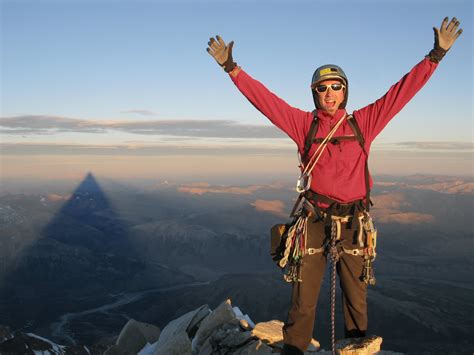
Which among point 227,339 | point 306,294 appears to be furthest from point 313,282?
point 227,339

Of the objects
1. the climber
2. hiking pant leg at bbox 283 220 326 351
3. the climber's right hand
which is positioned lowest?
hiking pant leg at bbox 283 220 326 351

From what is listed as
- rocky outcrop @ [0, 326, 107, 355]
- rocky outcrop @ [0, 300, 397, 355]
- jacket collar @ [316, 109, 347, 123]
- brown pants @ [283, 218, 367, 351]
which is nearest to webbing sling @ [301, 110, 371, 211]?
jacket collar @ [316, 109, 347, 123]

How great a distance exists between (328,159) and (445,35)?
3.03 meters

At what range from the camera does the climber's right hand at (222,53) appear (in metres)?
8.67

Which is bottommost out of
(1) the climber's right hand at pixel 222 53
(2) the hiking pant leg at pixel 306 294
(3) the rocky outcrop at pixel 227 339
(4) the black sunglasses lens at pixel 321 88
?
(3) the rocky outcrop at pixel 227 339

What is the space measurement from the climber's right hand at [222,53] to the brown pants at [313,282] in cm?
342

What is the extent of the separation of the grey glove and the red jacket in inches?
16.4

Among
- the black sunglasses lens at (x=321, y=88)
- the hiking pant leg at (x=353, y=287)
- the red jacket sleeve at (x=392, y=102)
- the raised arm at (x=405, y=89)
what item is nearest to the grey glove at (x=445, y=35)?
the raised arm at (x=405, y=89)

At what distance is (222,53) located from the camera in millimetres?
8680

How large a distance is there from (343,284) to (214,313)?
9678 mm

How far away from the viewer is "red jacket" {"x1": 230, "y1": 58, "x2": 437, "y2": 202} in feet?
28.3

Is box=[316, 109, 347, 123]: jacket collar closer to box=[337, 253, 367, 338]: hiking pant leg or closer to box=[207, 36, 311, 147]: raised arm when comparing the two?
box=[207, 36, 311, 147]: raised arm

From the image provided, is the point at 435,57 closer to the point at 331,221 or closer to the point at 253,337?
the point at 331,221

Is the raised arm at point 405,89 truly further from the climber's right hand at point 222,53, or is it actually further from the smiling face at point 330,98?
the climber's right hand at point 222,53
